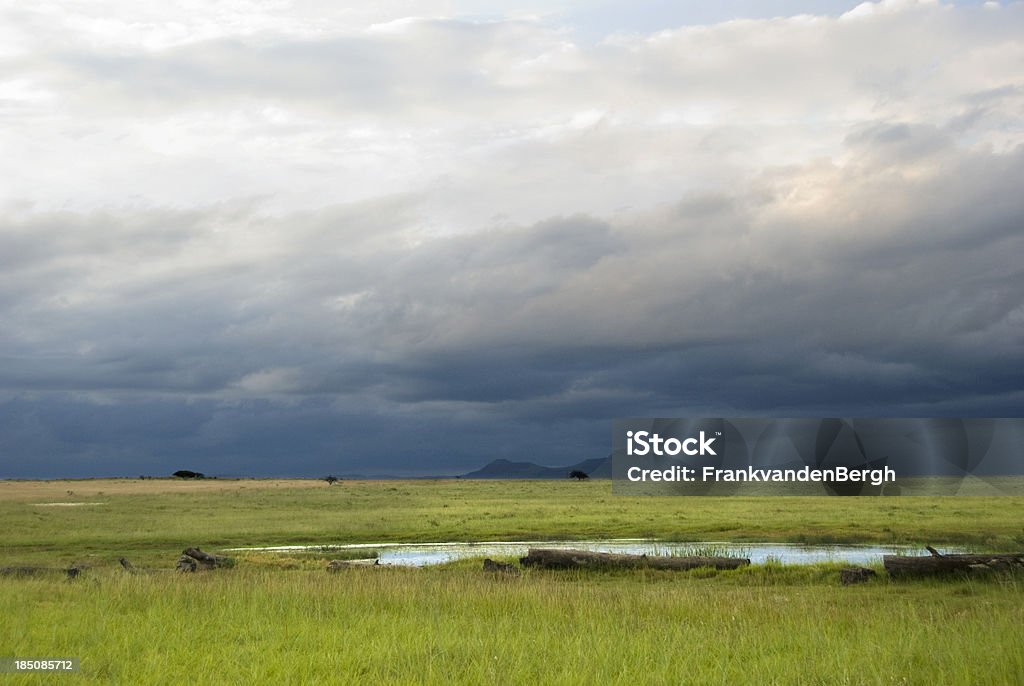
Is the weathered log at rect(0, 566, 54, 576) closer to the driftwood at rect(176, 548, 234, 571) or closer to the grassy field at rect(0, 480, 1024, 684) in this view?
the grassy field at rect(0, 480, 1024, 684)

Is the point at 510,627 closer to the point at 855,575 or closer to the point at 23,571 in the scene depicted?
the point at 855,575

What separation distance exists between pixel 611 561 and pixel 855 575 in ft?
25.7

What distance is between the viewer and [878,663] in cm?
1356

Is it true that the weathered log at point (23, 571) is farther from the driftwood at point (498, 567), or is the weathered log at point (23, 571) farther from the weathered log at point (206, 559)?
the driftwood at point (498, 567)

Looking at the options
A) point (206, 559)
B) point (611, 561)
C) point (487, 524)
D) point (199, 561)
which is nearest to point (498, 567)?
point (611, 561)

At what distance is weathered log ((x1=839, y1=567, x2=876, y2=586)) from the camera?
1064 inches

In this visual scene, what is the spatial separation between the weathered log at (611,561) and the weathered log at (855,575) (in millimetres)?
3876

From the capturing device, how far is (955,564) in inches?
1048

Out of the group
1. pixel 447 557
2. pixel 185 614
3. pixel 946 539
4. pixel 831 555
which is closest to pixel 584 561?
pixel 447 557

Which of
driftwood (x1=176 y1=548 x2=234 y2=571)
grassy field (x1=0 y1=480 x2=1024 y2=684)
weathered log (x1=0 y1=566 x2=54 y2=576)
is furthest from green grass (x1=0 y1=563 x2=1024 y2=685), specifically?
driftwood (x1=176 y1=548 x2=234 y2=571)

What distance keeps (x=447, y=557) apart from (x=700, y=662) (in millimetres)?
25007

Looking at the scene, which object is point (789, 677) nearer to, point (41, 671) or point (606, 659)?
point (606, 659)

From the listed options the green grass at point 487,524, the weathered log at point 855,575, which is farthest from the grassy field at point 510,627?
the green grass at point 487,524

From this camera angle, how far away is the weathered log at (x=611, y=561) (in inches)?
1204
